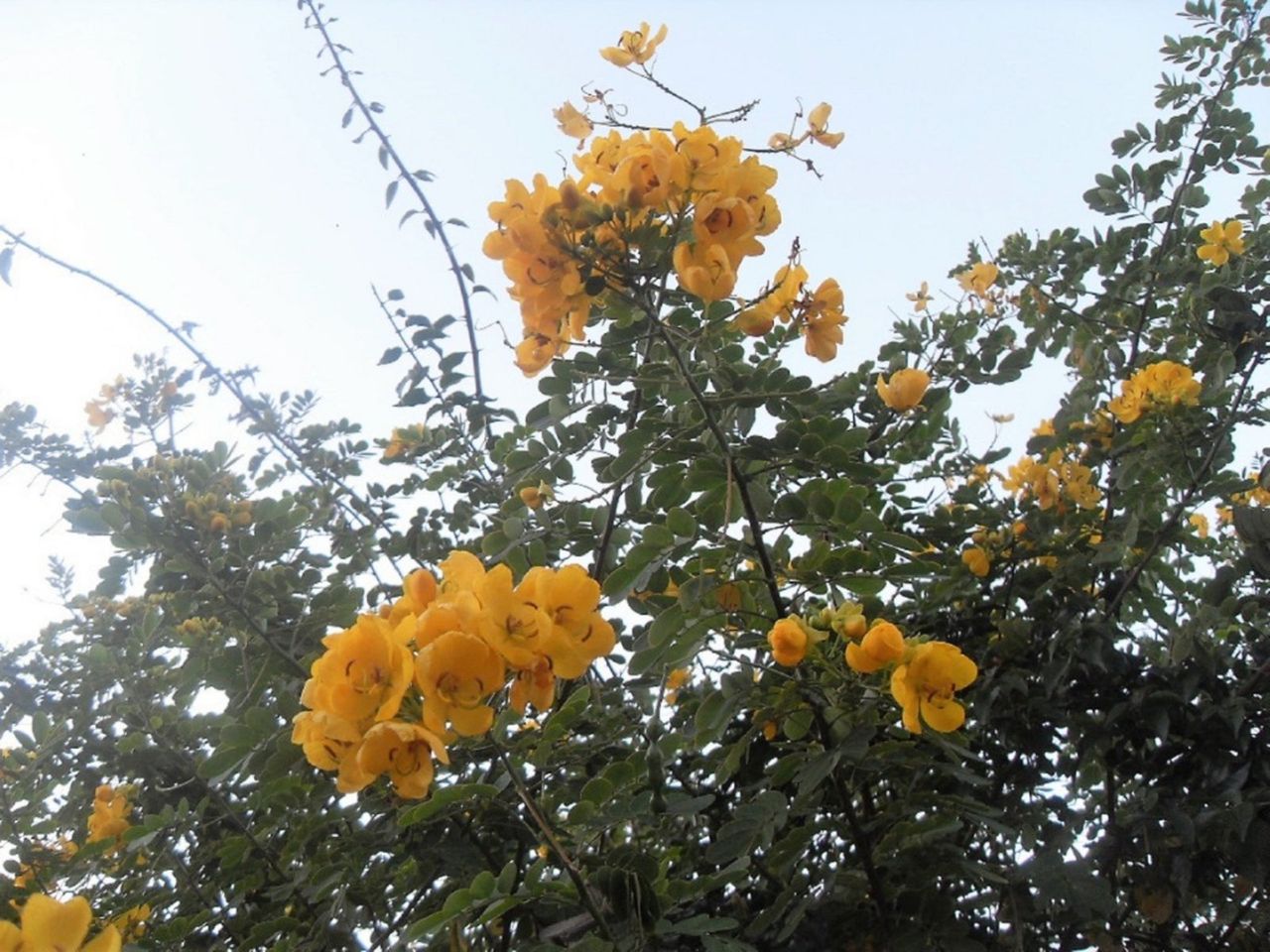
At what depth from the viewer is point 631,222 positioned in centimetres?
134

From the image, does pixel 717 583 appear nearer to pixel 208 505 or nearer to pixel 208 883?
pixel 208 505

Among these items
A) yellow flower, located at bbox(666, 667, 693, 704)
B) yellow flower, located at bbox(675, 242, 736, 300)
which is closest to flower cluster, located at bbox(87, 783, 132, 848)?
yellow flower, located at bbox(666, 667, 693, 704)

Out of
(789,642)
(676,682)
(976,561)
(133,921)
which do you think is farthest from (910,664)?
(133,921)

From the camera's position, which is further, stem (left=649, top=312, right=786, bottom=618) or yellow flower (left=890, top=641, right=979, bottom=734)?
stem (left=649, top=312, right=786, bottom=618)

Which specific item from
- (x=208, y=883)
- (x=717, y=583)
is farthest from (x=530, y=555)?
(x=208, y=883)

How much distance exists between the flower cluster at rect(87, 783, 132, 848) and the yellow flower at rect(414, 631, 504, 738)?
4.31ft

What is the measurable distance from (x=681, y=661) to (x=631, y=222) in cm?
60

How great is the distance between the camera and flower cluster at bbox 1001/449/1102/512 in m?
2.29

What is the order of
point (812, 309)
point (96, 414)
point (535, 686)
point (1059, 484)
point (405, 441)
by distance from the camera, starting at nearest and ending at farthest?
point (535, 686) → point (812, 309) → point (1059, 484) → point (405, 441) → point (96, 414)

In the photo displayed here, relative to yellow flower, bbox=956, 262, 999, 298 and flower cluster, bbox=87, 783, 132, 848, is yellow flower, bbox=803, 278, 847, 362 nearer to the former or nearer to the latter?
yellow flower, bbox=956, 262, 999, 298

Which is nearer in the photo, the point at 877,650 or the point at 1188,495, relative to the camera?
the point at 877,650

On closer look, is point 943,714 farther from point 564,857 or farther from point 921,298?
point 921,298

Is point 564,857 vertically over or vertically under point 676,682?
under

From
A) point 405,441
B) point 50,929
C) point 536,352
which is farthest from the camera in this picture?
point 405,441
